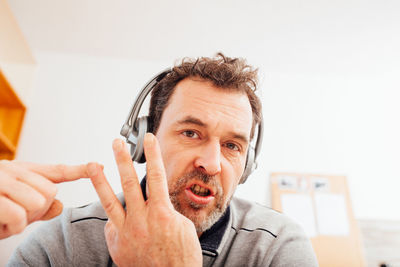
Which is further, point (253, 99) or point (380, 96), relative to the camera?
point (380, 96)

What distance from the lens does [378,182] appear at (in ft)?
6.45

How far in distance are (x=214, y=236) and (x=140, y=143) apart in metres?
0.40

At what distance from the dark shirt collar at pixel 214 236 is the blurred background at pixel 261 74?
72 cm

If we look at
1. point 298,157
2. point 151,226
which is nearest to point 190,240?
point 151,226

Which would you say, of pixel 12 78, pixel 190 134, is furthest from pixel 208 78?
pixel 12 78

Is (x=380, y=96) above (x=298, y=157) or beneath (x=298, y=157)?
above

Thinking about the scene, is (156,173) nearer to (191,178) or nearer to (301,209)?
(191,178)

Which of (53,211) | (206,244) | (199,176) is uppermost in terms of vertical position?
(199,176)

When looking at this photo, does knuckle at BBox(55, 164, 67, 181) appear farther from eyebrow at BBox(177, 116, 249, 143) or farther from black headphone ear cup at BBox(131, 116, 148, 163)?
eyebrow at BBox(177, 116, 249, 143)

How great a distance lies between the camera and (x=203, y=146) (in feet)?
2.66

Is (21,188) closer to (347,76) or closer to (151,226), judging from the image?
(151,226)

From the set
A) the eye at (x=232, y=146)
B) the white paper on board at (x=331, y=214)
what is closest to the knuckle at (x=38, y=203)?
the eye at (x=232, y=146)

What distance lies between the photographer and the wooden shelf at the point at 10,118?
4.87 feet

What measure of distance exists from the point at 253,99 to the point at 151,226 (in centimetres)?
75
